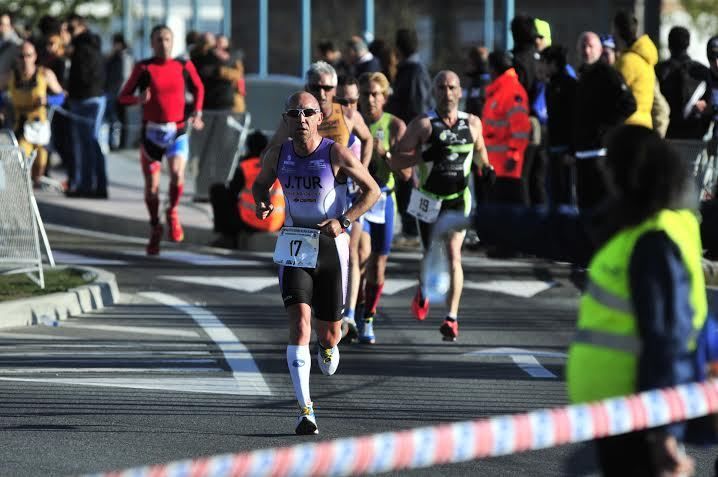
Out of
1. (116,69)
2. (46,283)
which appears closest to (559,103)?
(46,283)

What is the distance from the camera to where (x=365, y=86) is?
12336 millimetres

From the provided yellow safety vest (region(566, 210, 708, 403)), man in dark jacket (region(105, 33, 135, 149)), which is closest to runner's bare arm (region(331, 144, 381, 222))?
yellow safety vest (region(566, 210, 708, 403))

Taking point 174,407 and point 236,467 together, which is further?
point 174,407

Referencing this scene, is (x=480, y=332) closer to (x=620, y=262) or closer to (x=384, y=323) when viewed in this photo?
(x=384, y=323)

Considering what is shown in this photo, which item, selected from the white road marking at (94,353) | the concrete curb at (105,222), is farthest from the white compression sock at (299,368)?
the concrete curb at (105,222)

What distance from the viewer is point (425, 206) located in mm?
12023

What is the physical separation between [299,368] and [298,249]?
2.22 feet

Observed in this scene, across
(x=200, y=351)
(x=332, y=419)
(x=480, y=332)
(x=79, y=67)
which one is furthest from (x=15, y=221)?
(x=79, y=67)

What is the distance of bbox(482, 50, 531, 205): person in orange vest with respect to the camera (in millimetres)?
15156

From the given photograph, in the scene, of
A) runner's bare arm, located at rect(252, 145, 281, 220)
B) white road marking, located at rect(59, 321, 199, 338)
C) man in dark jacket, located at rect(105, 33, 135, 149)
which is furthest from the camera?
man in dark jacket, located at rect(105, 33, 135, 149)

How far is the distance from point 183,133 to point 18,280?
2.87m

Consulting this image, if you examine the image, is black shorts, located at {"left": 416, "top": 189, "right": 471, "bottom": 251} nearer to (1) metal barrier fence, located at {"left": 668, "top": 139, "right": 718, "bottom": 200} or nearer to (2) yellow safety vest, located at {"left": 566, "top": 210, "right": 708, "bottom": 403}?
(1) metal barrier fence, located at {"left": 668, "top": 139, "right": 718, "bottom": 200}

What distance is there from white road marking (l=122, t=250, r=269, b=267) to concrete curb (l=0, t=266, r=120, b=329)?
2.18 metres

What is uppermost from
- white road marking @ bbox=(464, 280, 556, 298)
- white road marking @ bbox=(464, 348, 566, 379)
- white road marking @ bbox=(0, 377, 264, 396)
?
white road marking @ bbox=(0, 377, 264, 396)
